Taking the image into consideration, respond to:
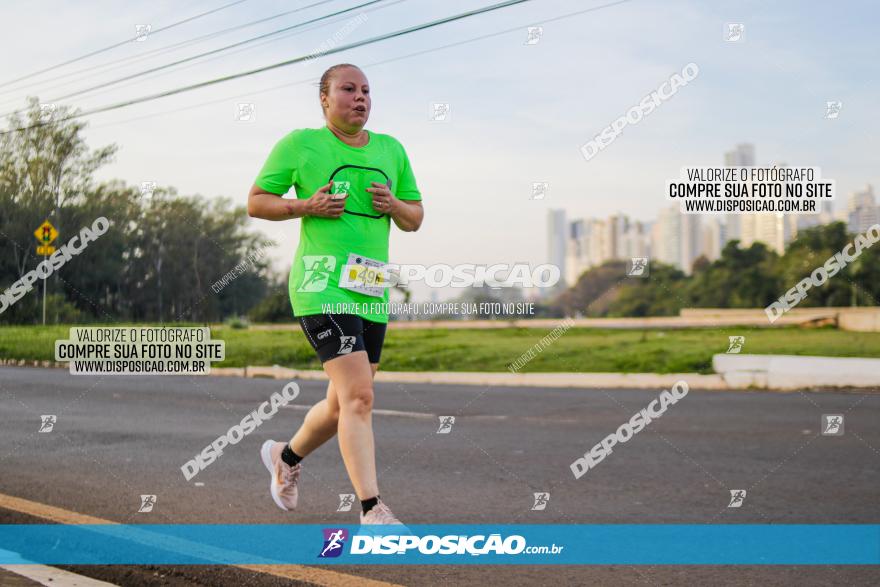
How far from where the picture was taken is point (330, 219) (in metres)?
3.35

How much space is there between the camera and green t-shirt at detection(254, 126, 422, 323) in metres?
3.36

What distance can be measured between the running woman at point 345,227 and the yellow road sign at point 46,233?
8.27m

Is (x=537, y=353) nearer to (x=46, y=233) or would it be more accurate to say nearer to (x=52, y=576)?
(x=46, y=233)

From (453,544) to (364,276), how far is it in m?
1.57

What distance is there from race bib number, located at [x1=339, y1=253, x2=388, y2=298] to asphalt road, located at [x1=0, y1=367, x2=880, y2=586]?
117 centimetres

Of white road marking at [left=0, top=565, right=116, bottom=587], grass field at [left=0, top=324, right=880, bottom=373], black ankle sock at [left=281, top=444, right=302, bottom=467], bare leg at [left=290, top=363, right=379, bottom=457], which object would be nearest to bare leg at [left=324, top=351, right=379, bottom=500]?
bare leg at [left=290, top=363, right=379, bottom=457]

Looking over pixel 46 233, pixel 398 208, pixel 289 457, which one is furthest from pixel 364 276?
pixel 46 233

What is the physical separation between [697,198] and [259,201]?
526cm

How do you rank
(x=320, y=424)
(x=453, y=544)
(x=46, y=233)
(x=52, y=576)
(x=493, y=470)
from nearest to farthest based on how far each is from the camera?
(x=320, y=424) → (x=52, y=576) → (x=453, y=544) → (x=493, y=470) → (x=46, y=233)

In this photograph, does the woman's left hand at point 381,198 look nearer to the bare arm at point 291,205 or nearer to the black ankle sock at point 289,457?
the bare arm at point 291,205

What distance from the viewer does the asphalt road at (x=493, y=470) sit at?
394 cm

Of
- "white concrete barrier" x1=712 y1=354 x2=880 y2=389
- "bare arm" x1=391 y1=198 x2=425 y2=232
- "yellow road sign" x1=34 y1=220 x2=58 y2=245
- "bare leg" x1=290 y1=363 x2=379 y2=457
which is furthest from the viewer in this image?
"white concrete barrier" x1=712 y1=354 x2=880 y2=389

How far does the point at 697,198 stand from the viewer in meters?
7.80

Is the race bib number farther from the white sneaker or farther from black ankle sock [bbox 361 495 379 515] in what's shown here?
the white sneaker
